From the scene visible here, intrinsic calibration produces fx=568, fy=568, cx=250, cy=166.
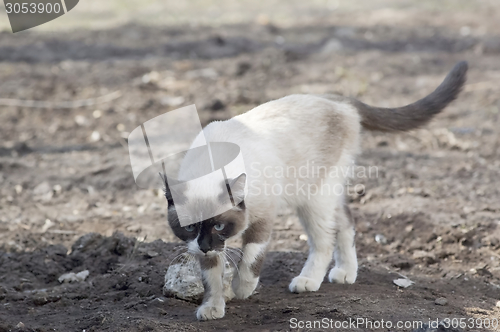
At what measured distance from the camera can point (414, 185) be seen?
5.83 m

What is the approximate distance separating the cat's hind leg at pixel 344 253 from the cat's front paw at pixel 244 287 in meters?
0.72

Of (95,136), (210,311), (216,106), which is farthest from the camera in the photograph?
(216,106)

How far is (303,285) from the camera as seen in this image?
13.0ft

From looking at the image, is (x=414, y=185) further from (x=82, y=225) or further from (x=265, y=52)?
(x=265, y=52)

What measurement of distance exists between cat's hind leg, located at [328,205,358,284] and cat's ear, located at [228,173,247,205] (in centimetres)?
107

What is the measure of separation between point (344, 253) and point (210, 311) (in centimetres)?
120

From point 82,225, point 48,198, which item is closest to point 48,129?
point 48,198

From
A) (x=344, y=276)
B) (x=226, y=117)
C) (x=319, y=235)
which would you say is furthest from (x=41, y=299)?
(x=226, y=117)

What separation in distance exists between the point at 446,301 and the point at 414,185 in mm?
2220

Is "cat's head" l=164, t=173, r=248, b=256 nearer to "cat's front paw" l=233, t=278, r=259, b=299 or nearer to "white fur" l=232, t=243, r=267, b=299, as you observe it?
"white fur" l=232, t=243, r=267, b=299

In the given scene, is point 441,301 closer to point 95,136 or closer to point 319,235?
point 319,235

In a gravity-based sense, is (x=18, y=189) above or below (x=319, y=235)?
below

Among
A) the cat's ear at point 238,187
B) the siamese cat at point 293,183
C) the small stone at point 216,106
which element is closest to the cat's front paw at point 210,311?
the siamese cat at point 293,183

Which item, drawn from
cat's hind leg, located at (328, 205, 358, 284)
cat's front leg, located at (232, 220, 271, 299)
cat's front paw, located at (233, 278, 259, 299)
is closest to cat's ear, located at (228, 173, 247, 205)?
cat's front leg, located at (232, 220, 271, 299)
